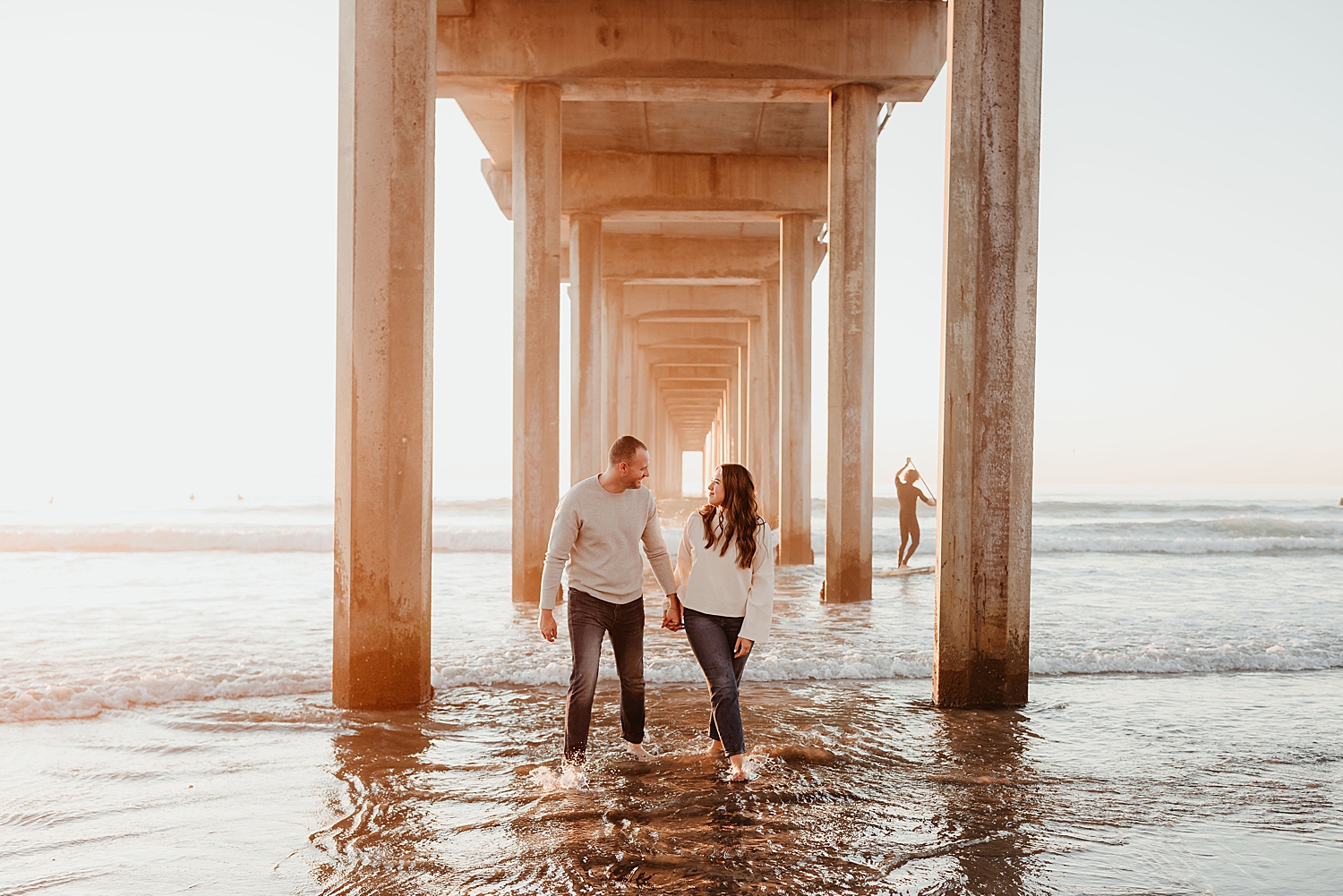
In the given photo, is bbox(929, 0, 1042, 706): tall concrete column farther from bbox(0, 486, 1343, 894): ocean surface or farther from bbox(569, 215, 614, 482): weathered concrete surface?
bbox(569, 215, 614, 482): weathered concrete surface

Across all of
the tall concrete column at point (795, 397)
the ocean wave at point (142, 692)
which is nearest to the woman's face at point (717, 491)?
the ocean wave at point (142, 692)

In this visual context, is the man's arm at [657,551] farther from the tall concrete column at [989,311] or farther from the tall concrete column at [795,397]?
the tall concrete column at [795,397]

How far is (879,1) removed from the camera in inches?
464

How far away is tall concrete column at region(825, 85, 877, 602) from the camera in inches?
451

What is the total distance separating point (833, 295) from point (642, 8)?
419 centimetres

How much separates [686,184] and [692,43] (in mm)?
5180

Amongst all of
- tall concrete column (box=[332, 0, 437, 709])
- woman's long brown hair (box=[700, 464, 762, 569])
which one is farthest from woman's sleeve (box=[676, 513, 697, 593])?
tall concrete column (box=[332, 0, 437, 709])

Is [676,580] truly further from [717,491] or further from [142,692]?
[142,692]

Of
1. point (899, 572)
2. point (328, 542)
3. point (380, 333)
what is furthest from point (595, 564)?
point (328, 542)

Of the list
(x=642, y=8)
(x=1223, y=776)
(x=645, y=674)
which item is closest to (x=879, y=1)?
(x=642, y=8)

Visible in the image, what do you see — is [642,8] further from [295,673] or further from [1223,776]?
[1223,776]

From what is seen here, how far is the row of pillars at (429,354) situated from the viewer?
5.88m

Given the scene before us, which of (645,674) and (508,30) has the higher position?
(508,30)

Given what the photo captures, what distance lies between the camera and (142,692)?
6613mm
